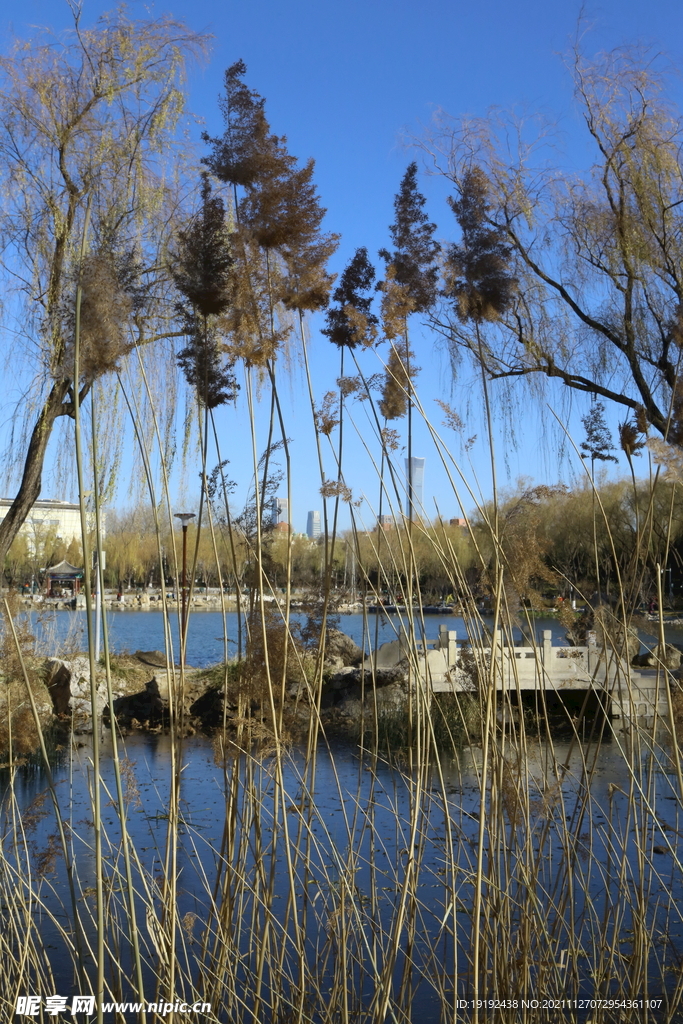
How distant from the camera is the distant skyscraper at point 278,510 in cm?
219

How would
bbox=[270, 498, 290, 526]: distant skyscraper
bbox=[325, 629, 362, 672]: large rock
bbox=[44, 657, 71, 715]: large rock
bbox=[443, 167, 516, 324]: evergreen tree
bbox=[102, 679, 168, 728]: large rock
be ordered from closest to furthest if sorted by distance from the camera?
bbox=[270, 498, 290, 526]: distant skyscraper → bbox=[443, 167, 516, 324]: evergreen tree → bbox=[44, 657, 71, 715]: large rock → bbox=[102, 679, 168, 728]: large rock → bbox=[325, 629, 362, 672]: large rock

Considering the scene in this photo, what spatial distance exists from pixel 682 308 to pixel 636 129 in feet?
10.1

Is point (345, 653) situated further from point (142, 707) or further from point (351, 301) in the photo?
point (351, 301)

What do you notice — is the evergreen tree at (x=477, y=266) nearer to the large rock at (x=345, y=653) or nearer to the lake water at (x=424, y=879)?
the lake water at (x=424, y=879)

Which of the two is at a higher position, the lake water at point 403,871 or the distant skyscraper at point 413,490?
the distant skyscraper at point 413,490

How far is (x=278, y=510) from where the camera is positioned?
222cm

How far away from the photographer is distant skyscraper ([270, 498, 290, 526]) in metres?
2.19

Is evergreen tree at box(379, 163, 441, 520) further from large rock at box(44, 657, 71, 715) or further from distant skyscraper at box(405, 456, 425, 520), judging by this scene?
large rock at box(44, 657, 71, 715)

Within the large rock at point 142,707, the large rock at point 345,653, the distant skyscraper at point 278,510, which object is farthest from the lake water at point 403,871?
the large rock at point 345,653

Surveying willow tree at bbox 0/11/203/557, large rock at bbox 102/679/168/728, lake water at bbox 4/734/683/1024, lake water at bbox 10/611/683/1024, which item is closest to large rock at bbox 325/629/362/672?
large rock at bbox 102/679/168/728

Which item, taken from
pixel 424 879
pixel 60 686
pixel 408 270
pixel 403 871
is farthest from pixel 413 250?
pixel 60 686

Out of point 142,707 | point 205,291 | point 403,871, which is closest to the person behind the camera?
point 205,291

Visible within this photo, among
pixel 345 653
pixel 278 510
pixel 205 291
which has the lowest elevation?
pixel 345 653

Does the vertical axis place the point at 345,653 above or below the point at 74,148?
below
